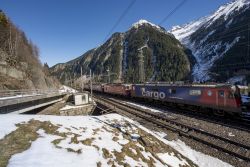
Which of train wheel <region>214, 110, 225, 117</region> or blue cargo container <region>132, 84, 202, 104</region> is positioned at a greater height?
blue cargo container <region>132, 84, 202, 104</region>

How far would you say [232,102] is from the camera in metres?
20.8

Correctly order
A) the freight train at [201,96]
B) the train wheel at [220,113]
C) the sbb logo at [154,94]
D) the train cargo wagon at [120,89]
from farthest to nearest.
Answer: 1. the train cargo wagon at [120,89]
2. the sbb logo at [154,94]
3. the train wheel at [220,113]
4. the freight train at [201,96]

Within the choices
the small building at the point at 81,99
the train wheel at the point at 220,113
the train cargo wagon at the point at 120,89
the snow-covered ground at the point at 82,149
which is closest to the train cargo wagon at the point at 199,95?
the train wheel at the point at 220,113

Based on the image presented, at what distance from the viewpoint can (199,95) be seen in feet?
83.4

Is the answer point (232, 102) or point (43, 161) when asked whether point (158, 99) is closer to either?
point (232, 102)

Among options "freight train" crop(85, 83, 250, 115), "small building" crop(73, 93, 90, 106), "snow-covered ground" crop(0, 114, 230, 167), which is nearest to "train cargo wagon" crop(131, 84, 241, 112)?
"freight train" crop(85, 83, 250, 115)

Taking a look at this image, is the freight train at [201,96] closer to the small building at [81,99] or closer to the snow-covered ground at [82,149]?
the snow-covered ground at [82,149]

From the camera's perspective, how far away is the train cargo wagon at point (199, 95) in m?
21.1

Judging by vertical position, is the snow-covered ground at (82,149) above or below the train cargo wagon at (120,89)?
below

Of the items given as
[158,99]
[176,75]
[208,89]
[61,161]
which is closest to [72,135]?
[61,161]

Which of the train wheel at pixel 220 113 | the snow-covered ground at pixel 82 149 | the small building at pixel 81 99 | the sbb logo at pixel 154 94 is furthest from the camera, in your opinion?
the small building at pixel 81 99

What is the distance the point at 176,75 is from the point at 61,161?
176 metres

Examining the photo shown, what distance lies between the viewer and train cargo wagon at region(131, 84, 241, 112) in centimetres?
2108

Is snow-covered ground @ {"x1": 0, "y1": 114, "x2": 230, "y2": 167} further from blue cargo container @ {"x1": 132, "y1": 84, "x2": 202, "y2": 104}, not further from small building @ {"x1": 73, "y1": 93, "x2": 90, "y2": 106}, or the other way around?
small building @ {"x1": 73, "y1": 93, "x2": 90, "y2": 106}
